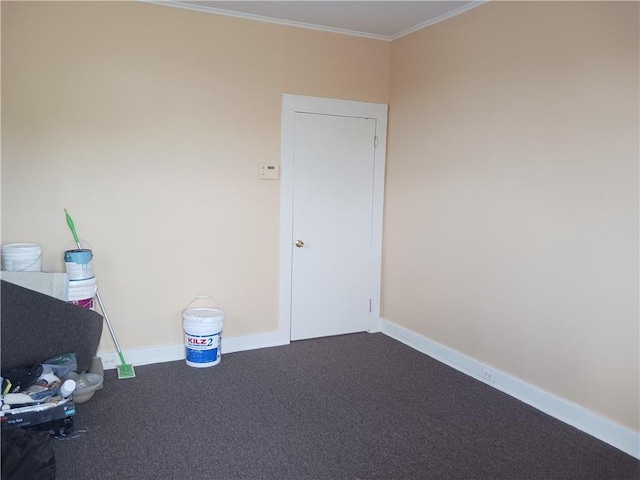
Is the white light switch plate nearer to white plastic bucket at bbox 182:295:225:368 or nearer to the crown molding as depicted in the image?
white plastic bucket at bbox 182:295:225:368

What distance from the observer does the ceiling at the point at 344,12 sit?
3.40m

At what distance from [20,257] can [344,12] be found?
2.77 m

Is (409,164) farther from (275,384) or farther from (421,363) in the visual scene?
(275,384)

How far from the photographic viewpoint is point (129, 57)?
336 cm

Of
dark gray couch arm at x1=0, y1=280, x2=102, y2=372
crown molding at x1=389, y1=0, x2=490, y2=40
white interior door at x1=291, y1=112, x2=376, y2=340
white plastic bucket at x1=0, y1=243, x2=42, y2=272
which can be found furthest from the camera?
white interior door at x1=291, y1=112, x2=376, y2=340

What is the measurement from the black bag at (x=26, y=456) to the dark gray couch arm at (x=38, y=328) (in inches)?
28.2

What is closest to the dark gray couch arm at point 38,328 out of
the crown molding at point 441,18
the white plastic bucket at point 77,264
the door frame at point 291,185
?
the white plastic bucket at point 77,264

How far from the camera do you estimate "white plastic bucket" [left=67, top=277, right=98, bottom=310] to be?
3094 millimetres

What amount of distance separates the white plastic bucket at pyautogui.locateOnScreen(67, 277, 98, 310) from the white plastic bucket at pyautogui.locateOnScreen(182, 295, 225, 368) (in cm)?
67

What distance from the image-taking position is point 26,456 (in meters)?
2.04

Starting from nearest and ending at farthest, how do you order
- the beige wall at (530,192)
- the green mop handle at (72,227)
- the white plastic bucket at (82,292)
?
1. the beige wall at (530,192)
2. the white plastic bucket at (82,292)
3. the green mop handle at (72,227)

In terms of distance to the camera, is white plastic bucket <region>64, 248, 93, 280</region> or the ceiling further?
the ceiling

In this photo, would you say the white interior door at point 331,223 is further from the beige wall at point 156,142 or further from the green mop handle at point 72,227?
the green mop handle at point 72,227

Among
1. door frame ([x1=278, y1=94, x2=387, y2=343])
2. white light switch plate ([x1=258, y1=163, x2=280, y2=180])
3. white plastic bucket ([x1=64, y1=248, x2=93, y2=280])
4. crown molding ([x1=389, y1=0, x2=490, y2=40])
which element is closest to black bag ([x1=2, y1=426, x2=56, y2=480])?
white plastic bucket ([x1=64, y1=248, x2=93, y2=280])
